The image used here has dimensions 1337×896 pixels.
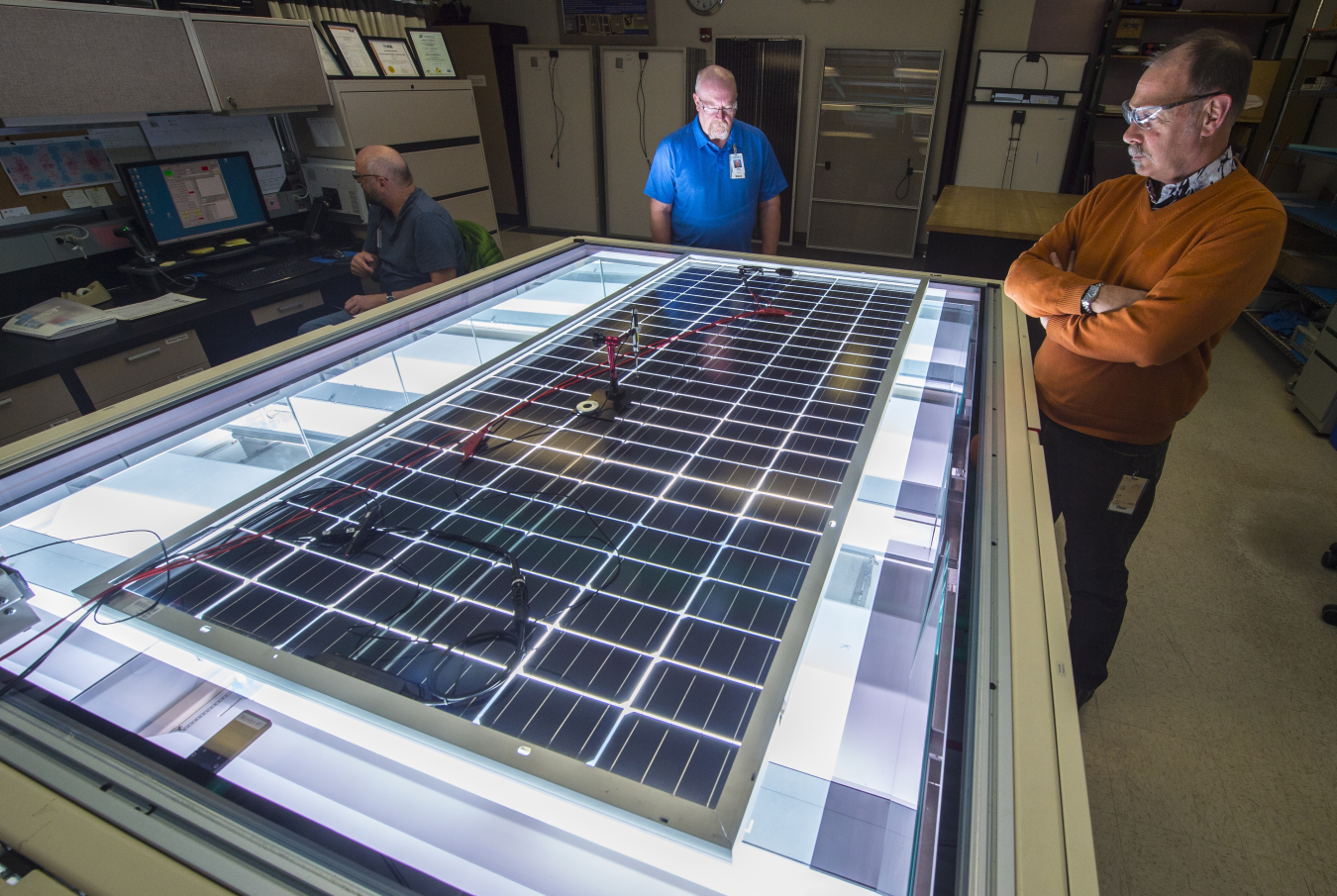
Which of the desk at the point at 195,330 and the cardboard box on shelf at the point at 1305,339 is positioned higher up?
the desk at the point at 195,330

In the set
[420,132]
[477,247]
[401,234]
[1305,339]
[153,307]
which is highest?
[420,132]

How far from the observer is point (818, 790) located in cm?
69

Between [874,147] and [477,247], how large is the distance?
206 inches

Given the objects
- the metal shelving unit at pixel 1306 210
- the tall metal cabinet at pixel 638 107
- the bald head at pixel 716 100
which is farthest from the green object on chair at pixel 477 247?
the metal shelving unit at pixel 1306 210

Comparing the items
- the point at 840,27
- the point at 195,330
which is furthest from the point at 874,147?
the point at 195,330

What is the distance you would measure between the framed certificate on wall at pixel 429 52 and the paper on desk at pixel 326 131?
3.24ft

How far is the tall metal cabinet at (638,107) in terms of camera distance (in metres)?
7.09

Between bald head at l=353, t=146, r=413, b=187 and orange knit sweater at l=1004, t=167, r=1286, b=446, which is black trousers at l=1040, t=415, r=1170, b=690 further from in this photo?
bald head at l=353, t=146, r=413, b=187

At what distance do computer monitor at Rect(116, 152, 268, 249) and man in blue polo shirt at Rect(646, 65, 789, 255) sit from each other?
103 inches

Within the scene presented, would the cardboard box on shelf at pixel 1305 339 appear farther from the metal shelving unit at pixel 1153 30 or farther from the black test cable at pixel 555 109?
the black test cable at pixel 555 109

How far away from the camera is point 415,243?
318 centimetres

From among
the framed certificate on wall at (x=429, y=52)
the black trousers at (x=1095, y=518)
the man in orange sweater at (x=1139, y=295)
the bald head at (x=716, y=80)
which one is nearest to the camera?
the man in orange sweater at (x=1139, y=295)

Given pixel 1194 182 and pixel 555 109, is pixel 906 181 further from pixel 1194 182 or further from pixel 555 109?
pixel 1194 182

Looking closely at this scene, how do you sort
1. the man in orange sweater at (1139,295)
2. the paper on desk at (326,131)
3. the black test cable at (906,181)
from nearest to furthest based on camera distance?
the man in orange sweater at (1139,295) → the paper on desk at (326,131) → the black test cable at (906,181)
